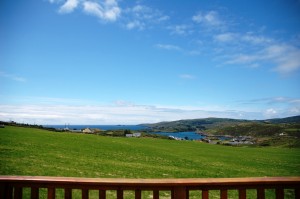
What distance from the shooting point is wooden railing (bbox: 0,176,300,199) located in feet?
12.2

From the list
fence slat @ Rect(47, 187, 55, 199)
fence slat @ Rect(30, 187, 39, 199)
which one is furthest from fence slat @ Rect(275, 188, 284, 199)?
fence slat @ Rect(30, 187, 39, 199)

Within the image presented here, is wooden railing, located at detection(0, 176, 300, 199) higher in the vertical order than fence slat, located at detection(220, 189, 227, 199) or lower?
higher

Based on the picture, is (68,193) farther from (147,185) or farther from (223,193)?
(223,193)

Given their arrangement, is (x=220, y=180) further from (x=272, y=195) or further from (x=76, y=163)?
(x=76, y=163)

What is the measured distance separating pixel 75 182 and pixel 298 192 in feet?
10.3

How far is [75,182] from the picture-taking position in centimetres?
374

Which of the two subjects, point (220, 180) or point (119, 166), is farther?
point (119, 166)

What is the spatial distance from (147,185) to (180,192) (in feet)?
1.49

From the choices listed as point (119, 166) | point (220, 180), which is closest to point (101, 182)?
point (220, 180)

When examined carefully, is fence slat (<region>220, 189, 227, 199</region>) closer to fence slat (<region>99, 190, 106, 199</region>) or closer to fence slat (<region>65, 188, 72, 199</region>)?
fence slat (<region>99, 190, 106, 199</region>)

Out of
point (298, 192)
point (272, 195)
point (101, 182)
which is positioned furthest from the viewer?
point (272, 195)

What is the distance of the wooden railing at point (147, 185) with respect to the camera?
3729 millimetres

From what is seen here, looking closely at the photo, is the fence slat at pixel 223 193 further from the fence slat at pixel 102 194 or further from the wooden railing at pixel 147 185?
the fence slat at pixel 102 194

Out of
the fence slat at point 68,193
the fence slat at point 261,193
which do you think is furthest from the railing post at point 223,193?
the fence slat at point 68,193
